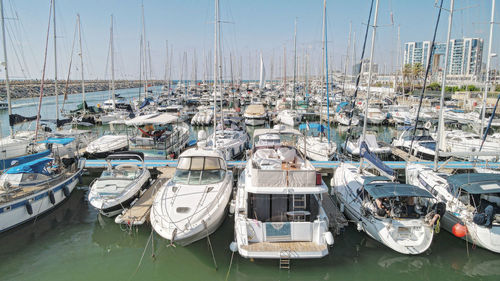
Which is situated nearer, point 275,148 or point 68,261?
point 68,261

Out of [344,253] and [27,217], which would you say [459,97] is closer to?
[344,253]

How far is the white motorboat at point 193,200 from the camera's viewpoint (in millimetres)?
9680

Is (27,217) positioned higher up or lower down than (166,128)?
lower down

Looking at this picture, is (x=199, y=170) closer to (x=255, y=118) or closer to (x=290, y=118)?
(x=290, y=118)

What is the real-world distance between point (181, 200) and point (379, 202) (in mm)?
7028

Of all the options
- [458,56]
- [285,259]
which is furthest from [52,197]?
[458,56]

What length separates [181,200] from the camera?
11.0 m

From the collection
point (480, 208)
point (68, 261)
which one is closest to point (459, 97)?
point (480, 208)

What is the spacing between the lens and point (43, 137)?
864 inches

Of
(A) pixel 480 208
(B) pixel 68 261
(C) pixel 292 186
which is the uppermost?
(C) pixel 292 186

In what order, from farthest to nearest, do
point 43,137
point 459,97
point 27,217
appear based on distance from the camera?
1. point 459,97
2. point 43,137
3. point 27,217

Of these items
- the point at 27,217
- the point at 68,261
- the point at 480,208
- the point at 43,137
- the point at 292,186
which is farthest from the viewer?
the point at 43,137

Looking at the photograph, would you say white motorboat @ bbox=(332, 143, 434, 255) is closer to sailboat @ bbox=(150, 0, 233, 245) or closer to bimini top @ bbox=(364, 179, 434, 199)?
bimini top @ bbox=(364, 179, 434, 199)

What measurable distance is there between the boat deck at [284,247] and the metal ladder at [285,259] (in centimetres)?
11
